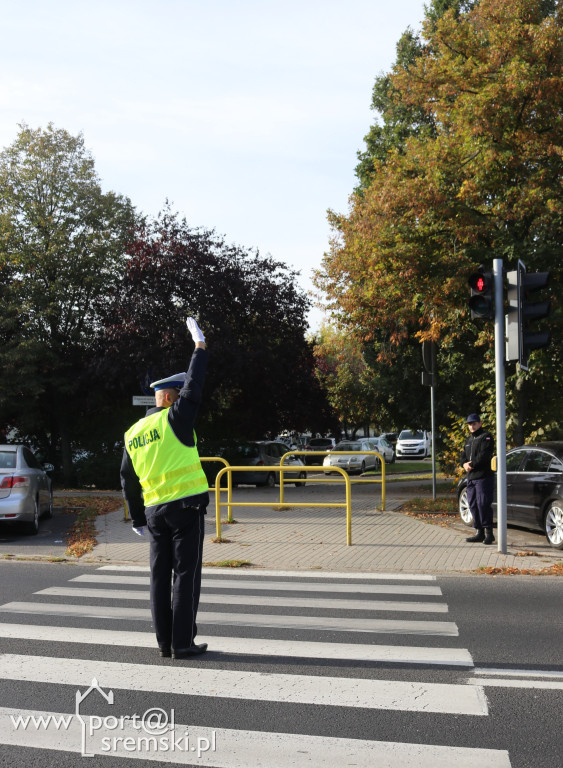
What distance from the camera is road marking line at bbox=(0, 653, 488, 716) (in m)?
4.58

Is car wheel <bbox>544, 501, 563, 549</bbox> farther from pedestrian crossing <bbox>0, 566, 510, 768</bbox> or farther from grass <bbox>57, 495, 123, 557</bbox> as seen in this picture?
grass <bbox>57, 495, 123, 557</bbox>

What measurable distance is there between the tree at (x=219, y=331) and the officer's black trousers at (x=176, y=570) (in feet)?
53.4

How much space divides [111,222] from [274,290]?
6933mm

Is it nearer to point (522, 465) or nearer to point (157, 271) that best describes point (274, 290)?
point (157, 271)

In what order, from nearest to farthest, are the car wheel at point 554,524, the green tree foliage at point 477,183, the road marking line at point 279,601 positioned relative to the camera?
1. the road marking line at point 279,601
2. the car wheel at point 554,524
3. the green tree foliage at point 477,183

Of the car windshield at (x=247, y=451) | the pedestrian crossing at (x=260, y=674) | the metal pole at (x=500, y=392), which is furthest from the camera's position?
the car windshield at (x=247, y=451)

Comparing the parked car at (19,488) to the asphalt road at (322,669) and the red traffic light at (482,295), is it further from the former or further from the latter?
the red traffic light at (482,295)

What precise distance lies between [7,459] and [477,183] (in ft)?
31.7

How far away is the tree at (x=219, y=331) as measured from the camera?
73.0 feet

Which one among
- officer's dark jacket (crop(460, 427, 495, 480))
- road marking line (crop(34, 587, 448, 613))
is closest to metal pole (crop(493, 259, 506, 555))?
officer's dark jacket (crop(460, 427, 495, 480))

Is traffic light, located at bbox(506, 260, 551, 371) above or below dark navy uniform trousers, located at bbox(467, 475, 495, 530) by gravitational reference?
above

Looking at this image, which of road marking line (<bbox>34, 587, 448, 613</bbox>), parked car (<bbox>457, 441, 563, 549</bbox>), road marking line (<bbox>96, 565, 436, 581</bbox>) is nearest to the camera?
road marking line (<bbox>34, 587, 448, 613</bbox>)

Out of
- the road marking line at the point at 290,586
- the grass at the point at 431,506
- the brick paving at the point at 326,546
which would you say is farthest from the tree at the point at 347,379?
the road marking line at the point at 290,586

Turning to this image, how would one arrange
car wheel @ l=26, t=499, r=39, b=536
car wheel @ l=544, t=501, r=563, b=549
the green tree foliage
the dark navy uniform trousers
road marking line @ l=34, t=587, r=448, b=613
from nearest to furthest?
road marking line @ l=34, t=587, r=448, b=613
car wheel @ l=544, t=501, r=563, b=549
the dark navy uniform trousers
car wheel @ l=26, t=499, r=39, b=536
the green tree foliage
